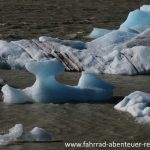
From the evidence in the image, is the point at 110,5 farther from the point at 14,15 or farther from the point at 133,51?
the point at 133,51

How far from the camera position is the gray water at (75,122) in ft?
21.6

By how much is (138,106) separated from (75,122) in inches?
27.7

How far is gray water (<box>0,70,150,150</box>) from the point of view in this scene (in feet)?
21.6

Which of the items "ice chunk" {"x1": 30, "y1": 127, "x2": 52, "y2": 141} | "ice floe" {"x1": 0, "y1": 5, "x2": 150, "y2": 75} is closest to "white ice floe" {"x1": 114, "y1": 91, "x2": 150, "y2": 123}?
"ice chunk" {"x1": 30, "y1": 127, "x2": 52, "y2": 141}

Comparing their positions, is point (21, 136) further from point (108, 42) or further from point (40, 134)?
point (108, 42)

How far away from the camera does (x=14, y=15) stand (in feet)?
65.5

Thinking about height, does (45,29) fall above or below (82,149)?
below

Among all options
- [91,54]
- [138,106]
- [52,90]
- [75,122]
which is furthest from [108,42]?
[75,122]

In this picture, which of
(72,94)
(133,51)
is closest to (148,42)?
(133,51)

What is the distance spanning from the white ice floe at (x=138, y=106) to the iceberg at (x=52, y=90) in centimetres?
44

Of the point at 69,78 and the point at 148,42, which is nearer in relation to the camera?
the point at 69,78

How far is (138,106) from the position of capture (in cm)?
745

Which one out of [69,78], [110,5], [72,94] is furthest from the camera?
[110,5]

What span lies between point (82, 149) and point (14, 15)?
46.1 feet
